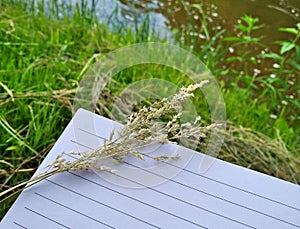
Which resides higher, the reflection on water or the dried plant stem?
the reflection on water

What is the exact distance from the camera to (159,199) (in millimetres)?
896

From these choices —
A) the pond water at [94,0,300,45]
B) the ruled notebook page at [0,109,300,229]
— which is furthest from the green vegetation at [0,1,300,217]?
the ruled notebook page at [0,109,300,229]

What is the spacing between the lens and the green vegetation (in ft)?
4.53

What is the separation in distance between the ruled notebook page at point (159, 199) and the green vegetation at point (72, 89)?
0.30m

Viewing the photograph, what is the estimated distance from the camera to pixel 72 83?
5.30 ft

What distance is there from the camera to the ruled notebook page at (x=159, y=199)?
2.82ft

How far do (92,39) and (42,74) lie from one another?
425 millimetres

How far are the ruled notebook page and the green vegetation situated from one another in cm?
30

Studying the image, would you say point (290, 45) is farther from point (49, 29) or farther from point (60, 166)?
point (60, 166)

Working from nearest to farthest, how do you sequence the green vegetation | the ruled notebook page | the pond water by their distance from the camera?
the ruled notebook page < the green vegetation < the pond water

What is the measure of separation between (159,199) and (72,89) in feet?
2.47

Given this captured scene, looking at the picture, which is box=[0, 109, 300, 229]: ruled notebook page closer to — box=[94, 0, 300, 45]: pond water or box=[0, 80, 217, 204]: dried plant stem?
box=[0, 80, 217, 204]: dried plant stem

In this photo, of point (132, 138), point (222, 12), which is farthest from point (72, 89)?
point (222, 12)

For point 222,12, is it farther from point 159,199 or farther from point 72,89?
point 159,199
